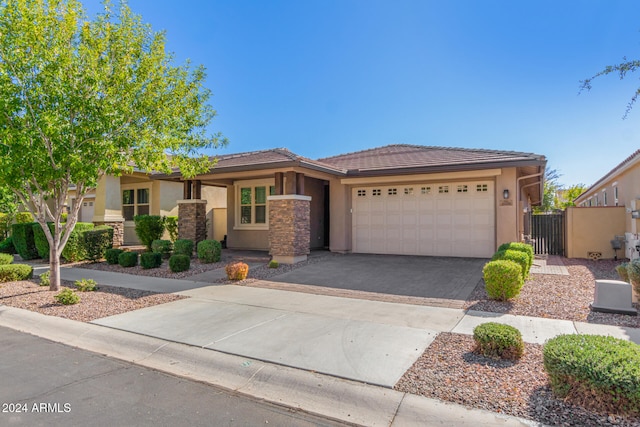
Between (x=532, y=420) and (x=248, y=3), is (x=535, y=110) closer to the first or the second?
(x=248, y=3)

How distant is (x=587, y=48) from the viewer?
8.77 m

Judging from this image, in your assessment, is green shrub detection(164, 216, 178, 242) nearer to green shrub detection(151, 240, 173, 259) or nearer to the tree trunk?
green shrub detection(151, 240, 173, 259)

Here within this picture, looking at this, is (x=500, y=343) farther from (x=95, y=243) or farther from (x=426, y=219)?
(x=95, y=243)

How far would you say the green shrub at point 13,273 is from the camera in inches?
396

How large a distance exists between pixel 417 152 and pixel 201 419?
47.5 ft

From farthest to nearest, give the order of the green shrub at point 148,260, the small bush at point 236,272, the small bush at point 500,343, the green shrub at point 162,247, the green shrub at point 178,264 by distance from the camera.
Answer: the green shrub at point 162,247, the green shrub at point 148,260, the green shrub at point 178,264, the small bush at point 236,272, the small bush at point 500,343

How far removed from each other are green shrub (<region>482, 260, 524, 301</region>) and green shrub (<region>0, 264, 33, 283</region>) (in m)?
12.0

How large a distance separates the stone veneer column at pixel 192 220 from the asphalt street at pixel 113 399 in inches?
399

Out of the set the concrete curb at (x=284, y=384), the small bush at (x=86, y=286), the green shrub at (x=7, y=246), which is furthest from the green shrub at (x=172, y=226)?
the concrete curb at (x=284, y=384)

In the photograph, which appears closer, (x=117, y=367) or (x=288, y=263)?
(x=117, y=367)

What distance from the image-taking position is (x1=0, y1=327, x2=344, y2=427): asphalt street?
3.32 m

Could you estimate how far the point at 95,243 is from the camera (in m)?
13.9

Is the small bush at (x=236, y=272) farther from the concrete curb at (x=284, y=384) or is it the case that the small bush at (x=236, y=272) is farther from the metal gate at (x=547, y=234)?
the metal gate at (x=547, y=234)

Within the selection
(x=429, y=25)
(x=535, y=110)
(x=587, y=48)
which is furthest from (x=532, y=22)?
(x=535, y=110)
